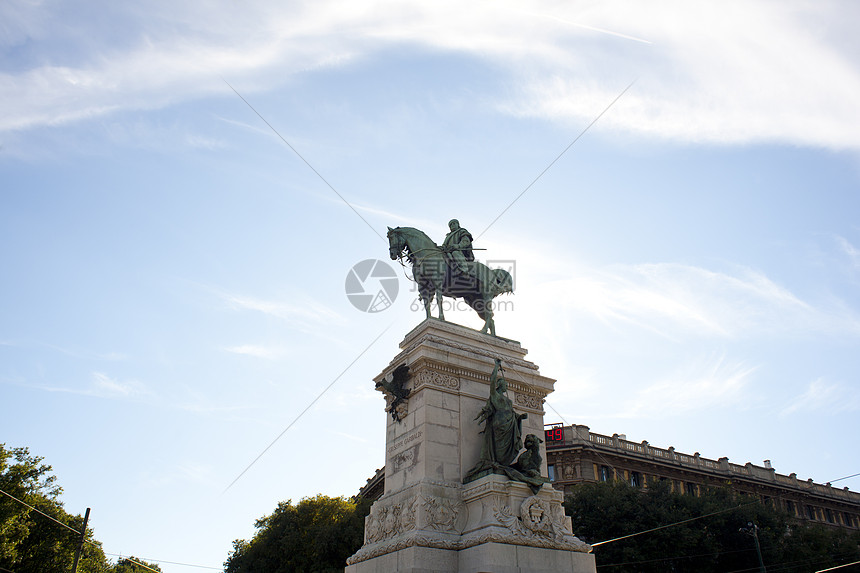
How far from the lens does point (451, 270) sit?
68.1 feet

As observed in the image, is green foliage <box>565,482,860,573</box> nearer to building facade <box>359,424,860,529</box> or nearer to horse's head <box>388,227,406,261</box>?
building facade <box>359,424,860,529</box>

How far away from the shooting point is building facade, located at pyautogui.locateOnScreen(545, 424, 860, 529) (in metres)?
52.1

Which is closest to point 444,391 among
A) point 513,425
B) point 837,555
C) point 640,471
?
point 513,425

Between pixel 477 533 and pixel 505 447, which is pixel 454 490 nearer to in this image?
pixel 477 533

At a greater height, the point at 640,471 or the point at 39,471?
the point at 640,471

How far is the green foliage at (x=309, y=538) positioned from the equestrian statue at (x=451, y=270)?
2441 centimetres

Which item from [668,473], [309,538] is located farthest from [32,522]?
[668,473]

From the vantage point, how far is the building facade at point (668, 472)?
52.1 metres

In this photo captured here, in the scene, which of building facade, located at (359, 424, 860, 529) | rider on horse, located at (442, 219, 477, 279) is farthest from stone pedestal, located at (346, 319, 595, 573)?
building facade, located at (359, 424, 860, 529)

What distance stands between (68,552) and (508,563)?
4081cm

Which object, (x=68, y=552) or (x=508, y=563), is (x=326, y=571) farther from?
(x=508, y=563)

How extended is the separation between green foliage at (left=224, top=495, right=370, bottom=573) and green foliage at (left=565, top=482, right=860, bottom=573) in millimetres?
13734

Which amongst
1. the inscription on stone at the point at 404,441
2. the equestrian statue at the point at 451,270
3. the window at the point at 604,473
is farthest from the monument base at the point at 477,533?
the window at the point at 604,473

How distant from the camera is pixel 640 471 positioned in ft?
179
